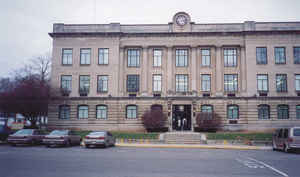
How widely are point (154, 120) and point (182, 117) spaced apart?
5.32 metres

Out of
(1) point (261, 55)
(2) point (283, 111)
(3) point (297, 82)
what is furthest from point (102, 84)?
(3) point (297, 82)

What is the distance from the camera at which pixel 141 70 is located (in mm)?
38719

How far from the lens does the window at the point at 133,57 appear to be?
39.0 meters

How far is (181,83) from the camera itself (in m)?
38.2

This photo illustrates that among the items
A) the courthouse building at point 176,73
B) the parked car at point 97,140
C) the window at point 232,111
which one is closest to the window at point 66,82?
the courthouse building at point 176,73

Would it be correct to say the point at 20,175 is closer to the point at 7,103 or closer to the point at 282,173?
the point at 282,173

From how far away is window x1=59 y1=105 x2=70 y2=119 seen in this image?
38219 millimetres

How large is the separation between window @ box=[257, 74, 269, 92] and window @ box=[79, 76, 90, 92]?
25020 millimetres

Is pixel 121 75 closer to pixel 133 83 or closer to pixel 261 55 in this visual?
pixel 133 83

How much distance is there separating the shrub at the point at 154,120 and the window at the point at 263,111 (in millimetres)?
13531

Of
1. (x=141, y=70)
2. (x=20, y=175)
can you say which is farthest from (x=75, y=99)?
(x=20, y=175)

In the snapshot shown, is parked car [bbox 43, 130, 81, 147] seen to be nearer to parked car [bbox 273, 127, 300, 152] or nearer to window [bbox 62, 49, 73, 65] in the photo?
parked car [bbox 273, 127, 300, 152]

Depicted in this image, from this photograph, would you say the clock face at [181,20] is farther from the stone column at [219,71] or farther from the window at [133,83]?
the window at [133,83]

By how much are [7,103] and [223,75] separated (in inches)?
1193
